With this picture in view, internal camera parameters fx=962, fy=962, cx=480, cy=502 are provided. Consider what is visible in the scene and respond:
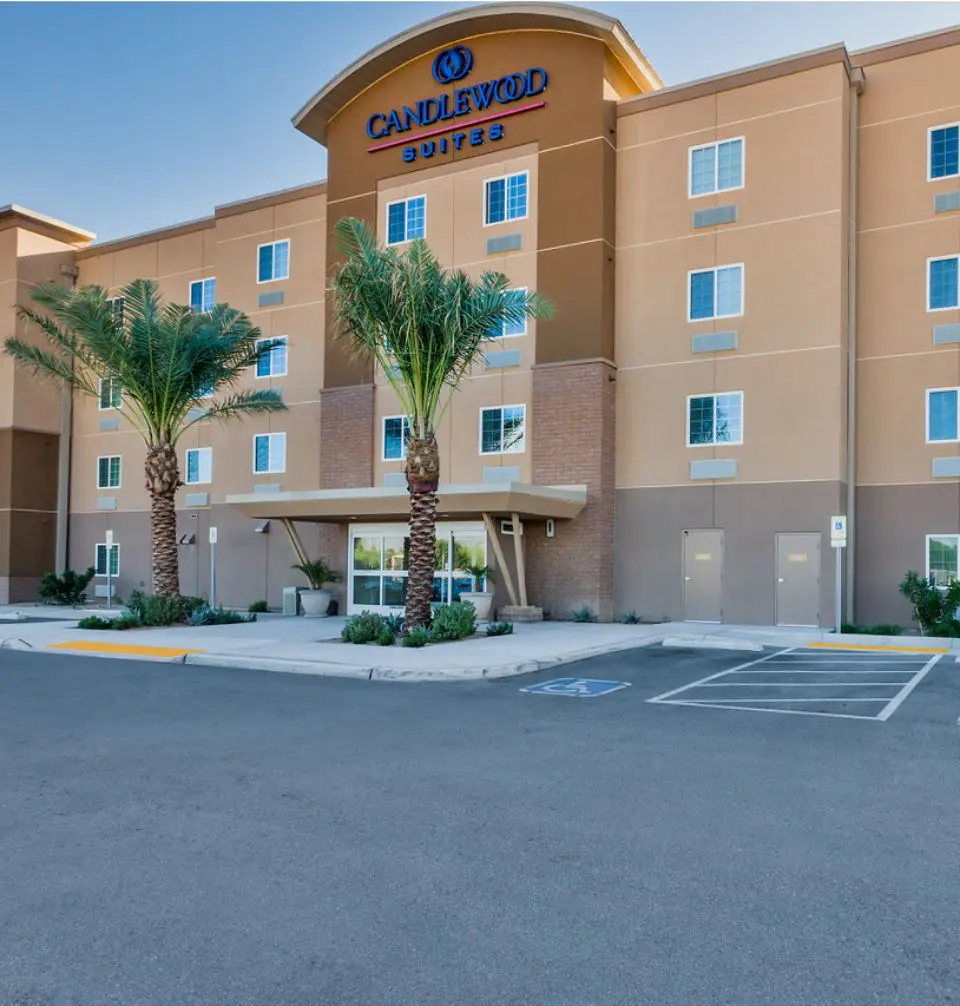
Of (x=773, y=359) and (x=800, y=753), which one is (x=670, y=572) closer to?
(x=773, y=359)

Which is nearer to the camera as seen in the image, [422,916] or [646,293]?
[422,916]

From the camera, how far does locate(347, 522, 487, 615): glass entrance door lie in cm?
2545

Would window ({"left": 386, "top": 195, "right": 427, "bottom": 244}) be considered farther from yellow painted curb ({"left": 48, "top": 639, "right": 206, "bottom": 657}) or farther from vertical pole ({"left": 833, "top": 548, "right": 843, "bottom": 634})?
yellow painted curb ({"left": 48, "top": 639, "right": 206, "bottom": 657})

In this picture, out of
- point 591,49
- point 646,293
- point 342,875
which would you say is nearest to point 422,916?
point 342,875

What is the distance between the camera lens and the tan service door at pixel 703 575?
2384 cm

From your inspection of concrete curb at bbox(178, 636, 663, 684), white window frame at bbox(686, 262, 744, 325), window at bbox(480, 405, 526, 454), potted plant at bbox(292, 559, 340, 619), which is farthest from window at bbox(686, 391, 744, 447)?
potted plant at bbox(292, 559, 340, 619)

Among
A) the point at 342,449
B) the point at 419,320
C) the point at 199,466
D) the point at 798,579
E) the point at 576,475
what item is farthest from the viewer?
the point at 199,466

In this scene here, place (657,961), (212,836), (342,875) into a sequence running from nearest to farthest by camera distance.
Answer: (657,961) < (342,875) < (212,836)

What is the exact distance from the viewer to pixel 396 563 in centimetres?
2673

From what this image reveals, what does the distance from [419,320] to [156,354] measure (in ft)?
25.8

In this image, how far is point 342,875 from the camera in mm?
5438

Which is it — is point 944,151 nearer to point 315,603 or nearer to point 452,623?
point 452,623

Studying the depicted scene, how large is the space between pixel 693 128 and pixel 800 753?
19.9 metres

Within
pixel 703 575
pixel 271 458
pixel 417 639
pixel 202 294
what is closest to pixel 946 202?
pixel 703 575
